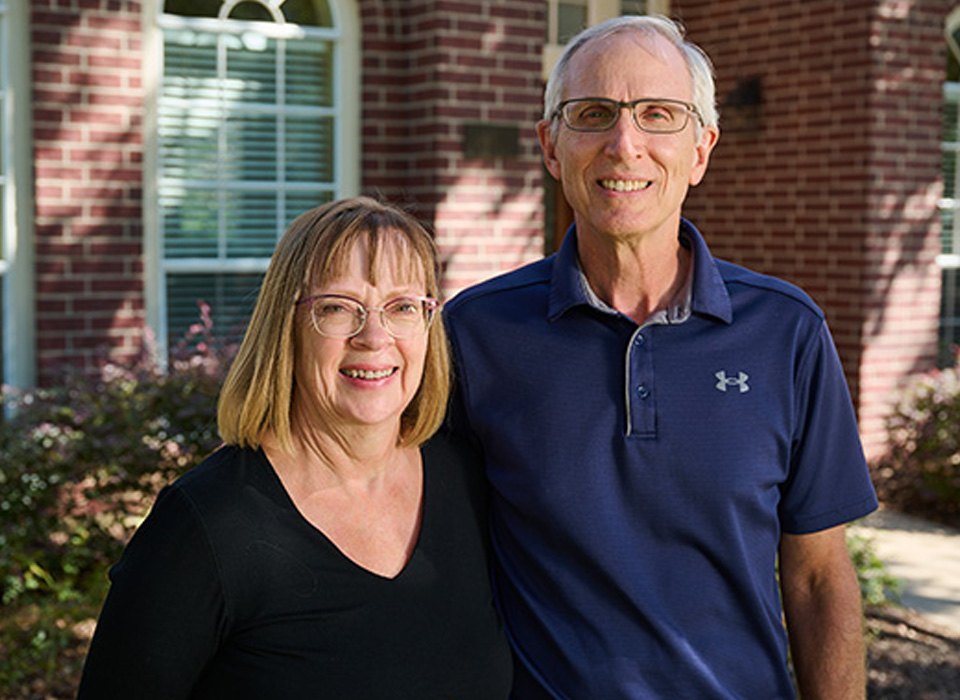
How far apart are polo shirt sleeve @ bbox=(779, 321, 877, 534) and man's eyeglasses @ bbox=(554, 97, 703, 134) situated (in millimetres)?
476

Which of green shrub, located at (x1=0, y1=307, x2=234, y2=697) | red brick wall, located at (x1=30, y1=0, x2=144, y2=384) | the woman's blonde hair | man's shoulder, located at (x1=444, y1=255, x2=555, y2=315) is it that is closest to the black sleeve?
the woman's blonde hair

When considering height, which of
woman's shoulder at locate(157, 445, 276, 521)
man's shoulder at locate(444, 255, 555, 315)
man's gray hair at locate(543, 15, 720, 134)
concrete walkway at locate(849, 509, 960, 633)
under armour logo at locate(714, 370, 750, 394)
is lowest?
concrete walkway at locate(849, 509, 960, 633)

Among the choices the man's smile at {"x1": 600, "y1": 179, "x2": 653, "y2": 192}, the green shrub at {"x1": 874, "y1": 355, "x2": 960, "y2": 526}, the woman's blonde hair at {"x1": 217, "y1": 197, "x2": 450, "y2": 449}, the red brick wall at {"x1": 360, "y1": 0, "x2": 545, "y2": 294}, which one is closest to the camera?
the woman's blonde hair at {"x1": 217, "y1": 197, "x2": 450, "y2": 449}

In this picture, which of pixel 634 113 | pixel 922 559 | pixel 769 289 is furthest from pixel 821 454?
pixel 922 559

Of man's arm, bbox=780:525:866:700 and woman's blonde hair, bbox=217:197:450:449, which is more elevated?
woman's blonde hair, bbox=217:197:450:449

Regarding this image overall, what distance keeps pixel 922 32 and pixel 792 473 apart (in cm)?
660

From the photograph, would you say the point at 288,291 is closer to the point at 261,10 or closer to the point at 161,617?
the point at 161,617

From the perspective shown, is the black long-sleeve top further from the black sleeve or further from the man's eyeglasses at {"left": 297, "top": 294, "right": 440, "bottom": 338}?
the man's eyeglasses at {"left": 297, "top": 294, "right": 440, "bottom": 338}

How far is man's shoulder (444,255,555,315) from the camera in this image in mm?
2551

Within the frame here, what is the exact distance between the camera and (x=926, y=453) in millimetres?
7699

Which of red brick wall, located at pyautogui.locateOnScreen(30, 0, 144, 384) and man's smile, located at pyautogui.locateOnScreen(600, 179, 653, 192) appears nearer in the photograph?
man's smile, located at pyautogui.locateOnScreen(600, 179, 653, 192)

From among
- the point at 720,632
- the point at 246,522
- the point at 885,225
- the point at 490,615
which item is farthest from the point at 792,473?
the point at 885,225

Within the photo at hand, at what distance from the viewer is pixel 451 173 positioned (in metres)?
7.01

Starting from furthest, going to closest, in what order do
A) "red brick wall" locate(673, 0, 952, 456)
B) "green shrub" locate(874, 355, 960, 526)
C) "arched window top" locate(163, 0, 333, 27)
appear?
1. "red brick wall" locate(673, 0, 952, 456)
2. "green shrub" locate(874, 355, 960, 526)
3. "arched window top" locate(163, 0, 333, 27)
